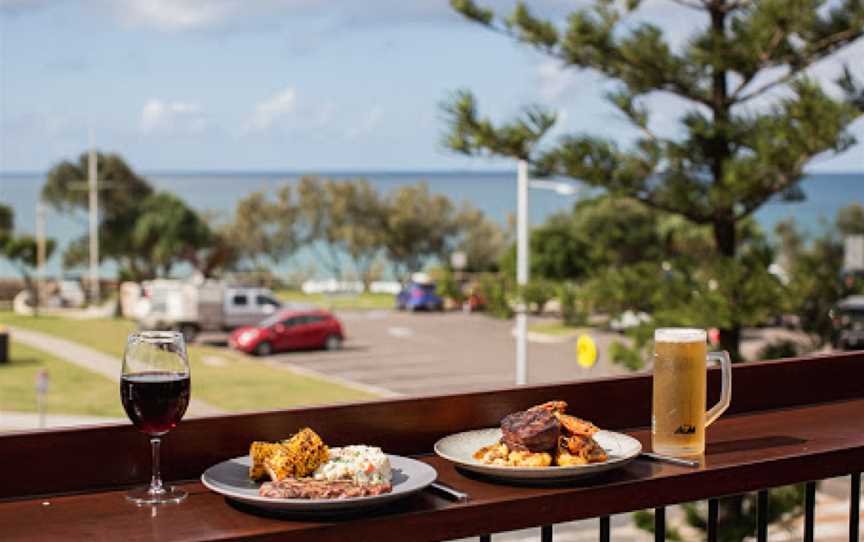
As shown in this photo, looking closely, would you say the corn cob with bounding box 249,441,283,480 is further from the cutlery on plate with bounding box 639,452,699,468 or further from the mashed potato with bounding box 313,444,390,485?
the cutlery on plate with bounding box 639,452,699,468

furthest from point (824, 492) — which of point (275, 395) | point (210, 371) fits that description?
point (210, 371)

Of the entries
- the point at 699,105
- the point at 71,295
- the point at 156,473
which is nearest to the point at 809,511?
the point at 156,473

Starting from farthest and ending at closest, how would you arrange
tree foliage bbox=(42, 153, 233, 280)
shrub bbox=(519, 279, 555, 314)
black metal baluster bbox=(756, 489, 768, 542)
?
tree foliage bbox=(42, 153, 233, 280)
shrub bbox=(519, 279, 555, 314)
black metal baluster bbox=(756, 489, 768, 542)

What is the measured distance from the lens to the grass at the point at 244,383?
61.3 ft

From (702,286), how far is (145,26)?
7864 cm

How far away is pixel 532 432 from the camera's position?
1.17 meters

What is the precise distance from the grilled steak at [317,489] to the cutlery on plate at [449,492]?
7 centimetres

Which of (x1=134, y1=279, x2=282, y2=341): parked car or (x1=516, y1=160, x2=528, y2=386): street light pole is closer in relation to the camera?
(x1=516, y1=160, x2=528, y2=386): street light pole

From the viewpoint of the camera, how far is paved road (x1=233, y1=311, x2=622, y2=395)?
67.9 ft

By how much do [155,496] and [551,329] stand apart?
26.6m

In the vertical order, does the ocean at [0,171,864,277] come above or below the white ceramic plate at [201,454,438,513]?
above

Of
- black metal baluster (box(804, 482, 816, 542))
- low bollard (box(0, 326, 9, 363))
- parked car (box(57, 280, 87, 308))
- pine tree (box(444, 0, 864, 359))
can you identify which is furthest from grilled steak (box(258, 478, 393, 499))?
parked car (box(57, 280, 87, 308))

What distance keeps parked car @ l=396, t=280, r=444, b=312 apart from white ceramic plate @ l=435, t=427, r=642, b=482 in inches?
1294

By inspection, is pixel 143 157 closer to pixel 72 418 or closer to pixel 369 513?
pixel 72 418
